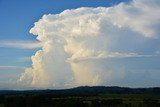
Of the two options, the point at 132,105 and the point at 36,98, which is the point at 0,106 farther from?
the point at 132,105

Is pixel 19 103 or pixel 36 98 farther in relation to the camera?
pixel 36 98

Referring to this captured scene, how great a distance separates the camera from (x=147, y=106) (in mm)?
148250

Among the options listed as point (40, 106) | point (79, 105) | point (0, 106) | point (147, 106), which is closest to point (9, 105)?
point (0, 106)

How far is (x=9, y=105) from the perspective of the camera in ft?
495

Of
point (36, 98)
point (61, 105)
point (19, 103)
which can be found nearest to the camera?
point (61, 105)

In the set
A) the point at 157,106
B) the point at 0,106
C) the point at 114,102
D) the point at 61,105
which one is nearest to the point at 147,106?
the point at 157,106

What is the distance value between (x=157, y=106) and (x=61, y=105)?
3618cm

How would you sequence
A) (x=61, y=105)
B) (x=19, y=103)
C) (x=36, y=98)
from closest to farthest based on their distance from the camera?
1. (x=61, y=105)
2. (x=19, y=103)
3. (x=36, y=98)

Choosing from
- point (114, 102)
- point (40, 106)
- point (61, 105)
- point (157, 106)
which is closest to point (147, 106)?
point (157, 106)

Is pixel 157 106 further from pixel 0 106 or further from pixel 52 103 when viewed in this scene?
pixel 0 106

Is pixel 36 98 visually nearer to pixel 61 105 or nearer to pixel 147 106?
pixel 61 105

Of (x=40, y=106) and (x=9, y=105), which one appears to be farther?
(x=40, y=106)

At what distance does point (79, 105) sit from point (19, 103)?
24443 mm

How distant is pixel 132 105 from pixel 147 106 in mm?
5695
